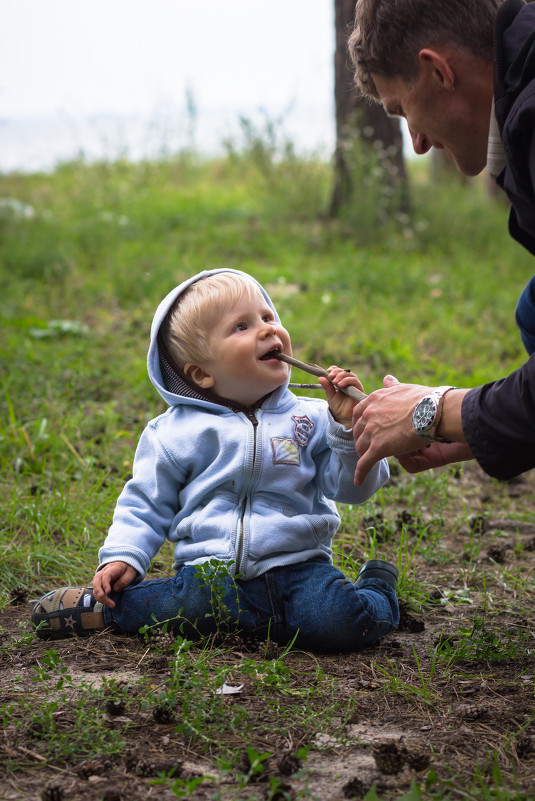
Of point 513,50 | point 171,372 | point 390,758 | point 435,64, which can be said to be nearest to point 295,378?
point 171,372

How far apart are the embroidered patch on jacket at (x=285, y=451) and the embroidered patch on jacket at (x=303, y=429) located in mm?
25

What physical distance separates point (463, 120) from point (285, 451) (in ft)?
3.43

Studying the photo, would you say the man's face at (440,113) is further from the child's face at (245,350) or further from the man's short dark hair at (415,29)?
the child's face at (245,350)

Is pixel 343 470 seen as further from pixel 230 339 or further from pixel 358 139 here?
pixel 358 139

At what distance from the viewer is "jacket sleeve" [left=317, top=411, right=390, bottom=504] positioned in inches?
94.4

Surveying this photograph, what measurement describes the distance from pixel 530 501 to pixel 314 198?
512cm

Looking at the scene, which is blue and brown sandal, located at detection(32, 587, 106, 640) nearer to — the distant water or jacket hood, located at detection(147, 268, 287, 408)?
jacket hood, located at detection(147, 268, 287, 408)

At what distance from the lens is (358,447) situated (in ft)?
7.41

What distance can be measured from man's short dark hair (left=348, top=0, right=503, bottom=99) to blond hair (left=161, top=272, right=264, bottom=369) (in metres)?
0.73

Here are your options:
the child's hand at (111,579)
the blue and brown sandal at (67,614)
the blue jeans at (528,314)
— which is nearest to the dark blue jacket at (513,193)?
the blue jeans at (528,314)

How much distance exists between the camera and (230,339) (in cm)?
248

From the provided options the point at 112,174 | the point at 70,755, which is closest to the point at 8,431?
the point at 70,755

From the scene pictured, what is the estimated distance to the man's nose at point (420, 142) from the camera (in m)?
2.37

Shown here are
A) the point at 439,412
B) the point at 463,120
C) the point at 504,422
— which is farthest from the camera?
the point at 463,120
